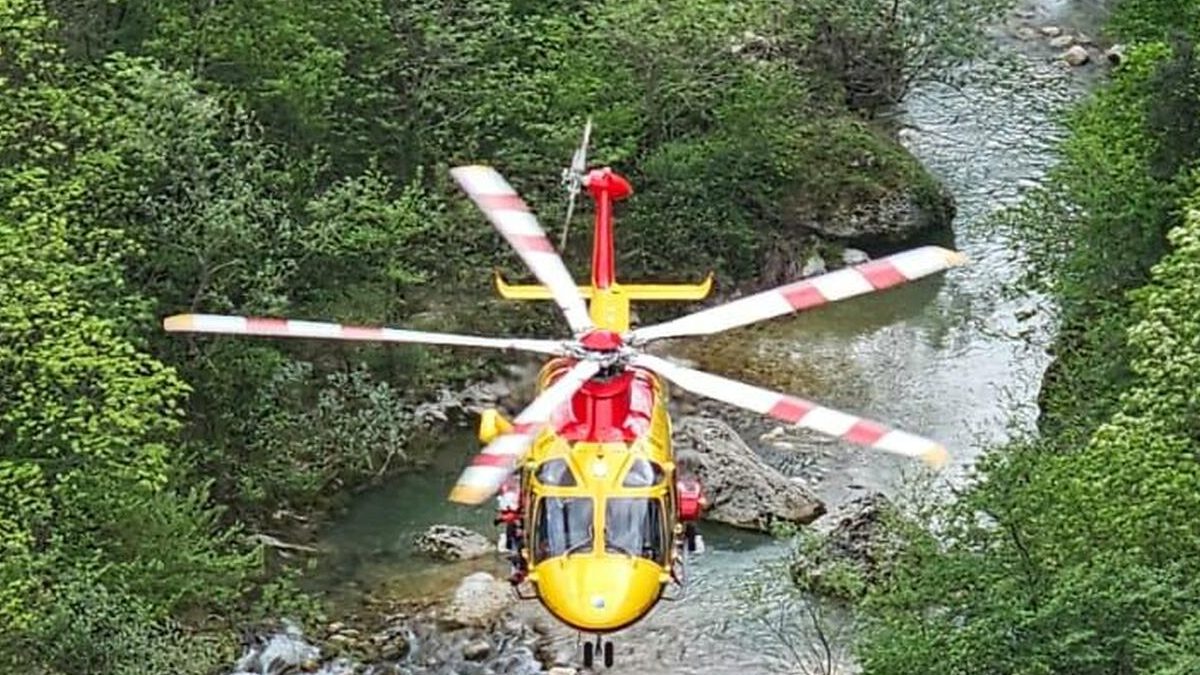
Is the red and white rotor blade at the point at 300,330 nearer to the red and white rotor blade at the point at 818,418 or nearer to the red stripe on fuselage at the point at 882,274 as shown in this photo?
the red and white rotor blade at the point at 818,418

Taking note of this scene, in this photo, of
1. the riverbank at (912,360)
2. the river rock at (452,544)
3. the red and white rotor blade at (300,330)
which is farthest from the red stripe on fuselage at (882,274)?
the river rock at (452,544)

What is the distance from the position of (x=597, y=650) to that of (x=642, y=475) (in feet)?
21.0

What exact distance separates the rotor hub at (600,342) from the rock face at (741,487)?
33.2ft

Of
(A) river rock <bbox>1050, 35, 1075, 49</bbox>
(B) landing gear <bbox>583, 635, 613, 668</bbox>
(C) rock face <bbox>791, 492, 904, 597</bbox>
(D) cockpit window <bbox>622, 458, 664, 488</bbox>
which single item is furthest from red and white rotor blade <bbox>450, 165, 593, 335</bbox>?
(A) river rock <bbox>1050, 35, 1075, 49</bbox>

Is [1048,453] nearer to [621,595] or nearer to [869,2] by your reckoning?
[621,595]

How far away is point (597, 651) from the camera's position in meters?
25.8

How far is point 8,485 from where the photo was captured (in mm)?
21969

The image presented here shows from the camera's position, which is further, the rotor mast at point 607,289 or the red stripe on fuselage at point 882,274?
the rotor mast at point 607,289

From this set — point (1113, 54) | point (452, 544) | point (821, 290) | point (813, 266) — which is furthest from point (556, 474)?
point (1113, 54)

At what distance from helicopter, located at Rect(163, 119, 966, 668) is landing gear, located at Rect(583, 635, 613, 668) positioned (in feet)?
9.11

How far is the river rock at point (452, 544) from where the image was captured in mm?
28812

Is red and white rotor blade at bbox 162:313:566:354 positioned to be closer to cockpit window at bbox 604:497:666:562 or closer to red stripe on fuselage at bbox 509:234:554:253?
red stripe on fuselage at bbox 509:234:554:253

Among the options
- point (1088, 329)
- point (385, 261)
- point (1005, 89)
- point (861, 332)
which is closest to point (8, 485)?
point (385, 261)

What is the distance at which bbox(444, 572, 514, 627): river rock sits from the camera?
27156mm
